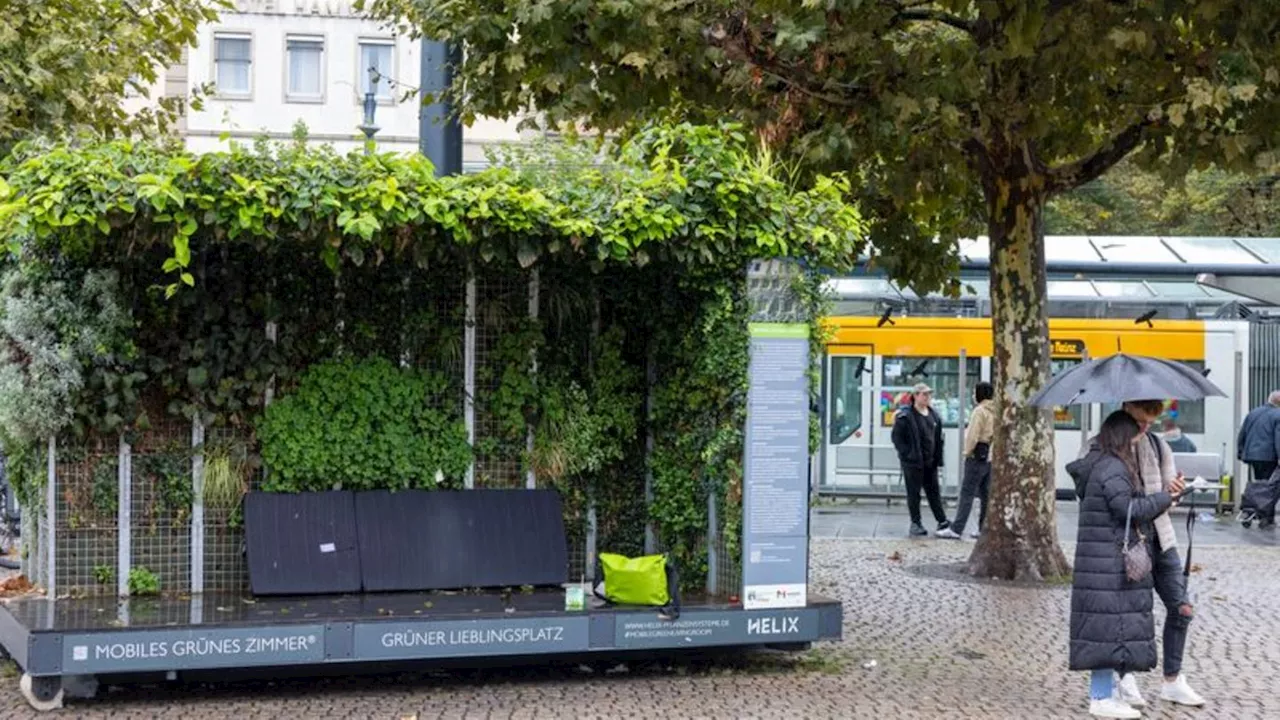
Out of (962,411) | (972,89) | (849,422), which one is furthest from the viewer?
(849,422)

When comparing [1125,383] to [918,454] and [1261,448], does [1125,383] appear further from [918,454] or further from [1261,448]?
[1261,448]

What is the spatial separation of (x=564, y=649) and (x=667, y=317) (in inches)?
104

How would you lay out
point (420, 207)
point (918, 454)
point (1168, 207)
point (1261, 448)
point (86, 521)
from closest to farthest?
point (420, 207) → point (86, 521) → point (918, 454) → point (1261, 448) → point (1168, 207)

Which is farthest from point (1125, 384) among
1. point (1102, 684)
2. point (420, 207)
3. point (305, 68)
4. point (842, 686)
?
point (305, 68)

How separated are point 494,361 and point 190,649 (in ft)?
10.2

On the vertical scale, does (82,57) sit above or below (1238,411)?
above

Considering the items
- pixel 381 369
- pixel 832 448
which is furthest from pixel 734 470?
pixel 832 448

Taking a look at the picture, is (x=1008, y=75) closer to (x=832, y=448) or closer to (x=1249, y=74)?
(x=1249, y=74)

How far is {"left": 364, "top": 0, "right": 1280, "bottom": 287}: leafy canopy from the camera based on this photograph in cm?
1348

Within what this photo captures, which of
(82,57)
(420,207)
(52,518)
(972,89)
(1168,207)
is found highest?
(1168,207)

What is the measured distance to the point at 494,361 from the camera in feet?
39.3

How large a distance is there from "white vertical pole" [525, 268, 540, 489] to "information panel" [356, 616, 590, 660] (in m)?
1.68

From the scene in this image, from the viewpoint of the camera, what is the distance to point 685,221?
10.7 metres

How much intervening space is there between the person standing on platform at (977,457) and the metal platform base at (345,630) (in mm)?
8258
